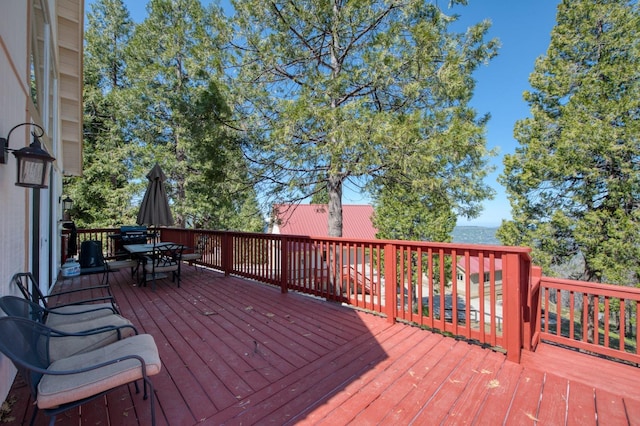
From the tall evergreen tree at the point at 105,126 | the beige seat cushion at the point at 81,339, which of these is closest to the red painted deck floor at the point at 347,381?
the beige seat cushion at the point at 81,339

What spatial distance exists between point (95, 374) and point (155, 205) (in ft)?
17.3

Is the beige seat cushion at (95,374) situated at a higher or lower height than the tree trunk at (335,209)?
lower

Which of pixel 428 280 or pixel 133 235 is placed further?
pixel 133 235

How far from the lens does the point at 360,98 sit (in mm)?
6754

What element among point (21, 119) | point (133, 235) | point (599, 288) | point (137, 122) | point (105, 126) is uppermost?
point (105, 126)

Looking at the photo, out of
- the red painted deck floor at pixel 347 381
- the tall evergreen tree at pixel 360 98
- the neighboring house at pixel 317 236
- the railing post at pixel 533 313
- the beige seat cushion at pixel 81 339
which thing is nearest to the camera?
the red painted deck floor at pixel 347 381

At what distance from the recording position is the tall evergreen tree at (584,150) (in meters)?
9.07

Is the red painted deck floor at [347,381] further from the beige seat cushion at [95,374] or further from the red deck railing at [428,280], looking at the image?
the beige seat cushion at [95,374]

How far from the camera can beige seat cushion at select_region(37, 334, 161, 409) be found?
1408 mm

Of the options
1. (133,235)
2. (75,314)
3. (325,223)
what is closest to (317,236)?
(75,314)

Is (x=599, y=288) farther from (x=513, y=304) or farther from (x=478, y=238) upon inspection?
(x=478, y=238)

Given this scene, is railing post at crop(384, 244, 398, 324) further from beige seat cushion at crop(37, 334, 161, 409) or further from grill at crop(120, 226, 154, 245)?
grill at crop(120, 226, 154, 245)

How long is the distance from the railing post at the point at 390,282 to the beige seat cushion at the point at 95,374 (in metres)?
2.56

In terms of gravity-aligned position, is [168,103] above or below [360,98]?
above
